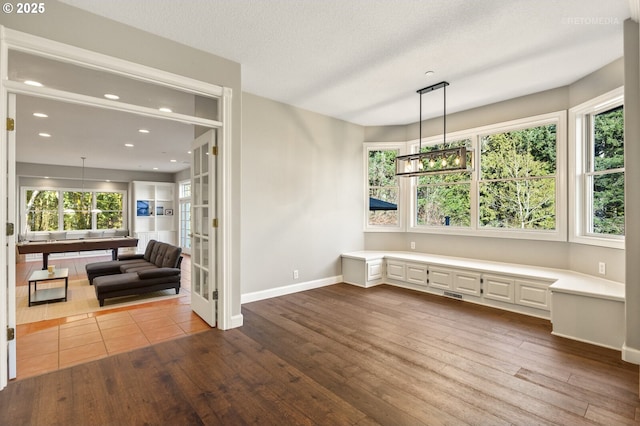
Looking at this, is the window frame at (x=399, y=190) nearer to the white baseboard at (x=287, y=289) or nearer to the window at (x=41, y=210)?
the white baseboard at (x=287, y=289)

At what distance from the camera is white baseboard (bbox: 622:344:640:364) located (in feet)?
8.57

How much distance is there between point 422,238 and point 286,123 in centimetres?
311

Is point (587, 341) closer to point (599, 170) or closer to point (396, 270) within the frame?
point (599, 170)

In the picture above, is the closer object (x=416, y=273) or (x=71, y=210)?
(x=416, y=273)

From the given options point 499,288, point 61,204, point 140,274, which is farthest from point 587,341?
point 61,204

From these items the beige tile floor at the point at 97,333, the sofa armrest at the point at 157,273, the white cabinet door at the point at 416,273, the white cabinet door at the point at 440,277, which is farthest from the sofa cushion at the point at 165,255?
the white cabinet door at the point at 440,277

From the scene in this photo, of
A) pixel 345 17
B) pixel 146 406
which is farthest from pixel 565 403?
pixel 345 17

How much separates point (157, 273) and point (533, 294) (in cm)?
526

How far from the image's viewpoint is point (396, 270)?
17.3ft

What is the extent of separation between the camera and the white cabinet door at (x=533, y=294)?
3682 millimetres

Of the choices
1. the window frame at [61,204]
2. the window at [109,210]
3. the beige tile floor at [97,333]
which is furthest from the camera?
the window at [109,210]

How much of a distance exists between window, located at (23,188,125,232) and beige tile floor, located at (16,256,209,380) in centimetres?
665

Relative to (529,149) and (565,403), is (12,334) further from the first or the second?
(529,149)

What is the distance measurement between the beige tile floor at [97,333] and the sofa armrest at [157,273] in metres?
0.46
